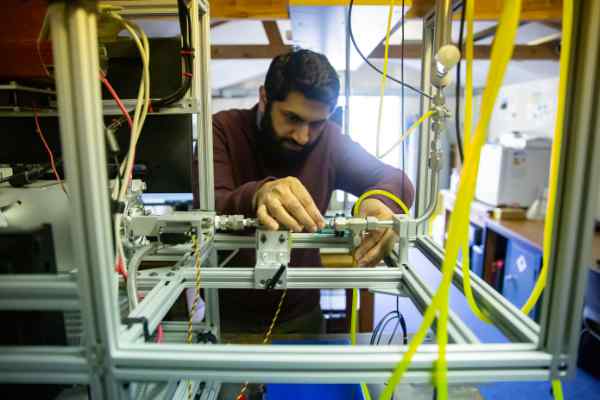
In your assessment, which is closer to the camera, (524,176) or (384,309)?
(384,309)

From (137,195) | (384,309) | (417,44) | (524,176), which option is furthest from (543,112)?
(137,195)

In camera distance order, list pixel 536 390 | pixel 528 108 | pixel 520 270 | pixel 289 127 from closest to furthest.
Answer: pixel 289 127 → pixel 536 390 → pixel 520 270 → pixel 528 108

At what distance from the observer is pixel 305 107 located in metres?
1.12

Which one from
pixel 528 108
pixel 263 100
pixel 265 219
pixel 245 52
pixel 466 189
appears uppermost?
pixel 245 52

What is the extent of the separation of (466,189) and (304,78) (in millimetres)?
804

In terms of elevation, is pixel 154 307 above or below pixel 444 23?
below

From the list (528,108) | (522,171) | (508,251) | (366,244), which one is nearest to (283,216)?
(366,244)

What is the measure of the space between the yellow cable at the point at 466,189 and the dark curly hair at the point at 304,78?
758 mm

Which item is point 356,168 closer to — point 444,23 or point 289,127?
point 289,127

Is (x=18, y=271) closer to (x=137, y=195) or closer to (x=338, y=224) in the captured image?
(x=137, y=195)

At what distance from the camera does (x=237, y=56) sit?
9.86ft

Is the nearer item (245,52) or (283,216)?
(283,216)

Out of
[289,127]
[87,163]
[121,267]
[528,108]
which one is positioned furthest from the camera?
[528,108]

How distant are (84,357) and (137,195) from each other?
0.41 m
